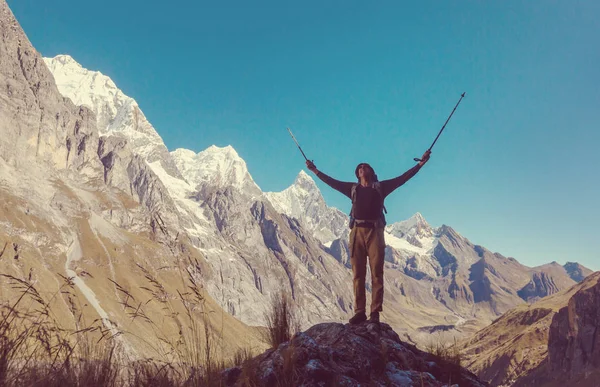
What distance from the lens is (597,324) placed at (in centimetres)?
12375

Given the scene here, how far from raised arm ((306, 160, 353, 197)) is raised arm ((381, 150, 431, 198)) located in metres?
0.80

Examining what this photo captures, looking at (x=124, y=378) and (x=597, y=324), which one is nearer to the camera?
(x=124, y=378)

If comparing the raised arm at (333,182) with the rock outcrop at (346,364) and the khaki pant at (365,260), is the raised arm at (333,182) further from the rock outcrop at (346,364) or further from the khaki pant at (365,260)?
the rock outcrop at (346,364)

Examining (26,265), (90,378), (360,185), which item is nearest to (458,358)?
(360,185)

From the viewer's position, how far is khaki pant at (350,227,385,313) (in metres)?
8.75

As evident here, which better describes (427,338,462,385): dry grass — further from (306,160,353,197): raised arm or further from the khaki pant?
(306,160,353,197): raised arm

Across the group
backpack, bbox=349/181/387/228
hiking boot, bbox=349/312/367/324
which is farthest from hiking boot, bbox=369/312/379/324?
backpack, bbox=349/181/387/228

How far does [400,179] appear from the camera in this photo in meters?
9.33

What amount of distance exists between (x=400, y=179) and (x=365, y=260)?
77.9 inches

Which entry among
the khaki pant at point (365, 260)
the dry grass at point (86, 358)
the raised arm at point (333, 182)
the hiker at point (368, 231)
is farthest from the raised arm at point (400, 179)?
the dry grass at point (86, 358)

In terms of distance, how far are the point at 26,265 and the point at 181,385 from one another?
179388 millimetres

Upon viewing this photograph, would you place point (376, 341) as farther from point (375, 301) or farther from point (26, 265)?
point (26, 265)

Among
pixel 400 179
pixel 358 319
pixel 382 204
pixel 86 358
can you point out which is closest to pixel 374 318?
pixel 358 319

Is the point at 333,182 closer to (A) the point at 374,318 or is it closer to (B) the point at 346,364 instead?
(A) the point at 374,318
